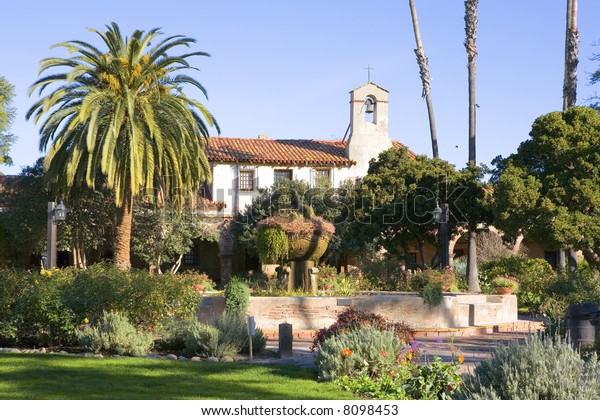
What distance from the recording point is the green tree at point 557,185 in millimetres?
23172

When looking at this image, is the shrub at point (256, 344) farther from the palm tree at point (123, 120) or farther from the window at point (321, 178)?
the window at point (321, 178)

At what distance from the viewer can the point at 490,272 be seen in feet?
93.5

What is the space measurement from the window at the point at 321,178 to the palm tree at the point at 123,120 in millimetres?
12029

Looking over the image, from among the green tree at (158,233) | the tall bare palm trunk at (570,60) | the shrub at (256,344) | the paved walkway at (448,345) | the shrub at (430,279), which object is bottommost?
the paved walkway at (448,345)

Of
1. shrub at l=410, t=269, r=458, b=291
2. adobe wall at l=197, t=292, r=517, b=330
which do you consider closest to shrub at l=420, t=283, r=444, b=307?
adobe wall at l=197, t=292, r=517, b=330

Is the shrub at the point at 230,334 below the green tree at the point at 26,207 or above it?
below

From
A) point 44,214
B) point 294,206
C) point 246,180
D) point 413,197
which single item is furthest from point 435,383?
point 246,180

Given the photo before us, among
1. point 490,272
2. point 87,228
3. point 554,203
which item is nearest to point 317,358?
point 554,203

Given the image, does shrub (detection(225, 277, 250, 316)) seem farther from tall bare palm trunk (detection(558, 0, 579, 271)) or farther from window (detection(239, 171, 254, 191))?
window (detection(239, 171, 254, 191))

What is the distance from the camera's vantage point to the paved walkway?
1173 centimetres

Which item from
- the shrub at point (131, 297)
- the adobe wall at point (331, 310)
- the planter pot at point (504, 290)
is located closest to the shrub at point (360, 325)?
the shrub at point (131, 297)
